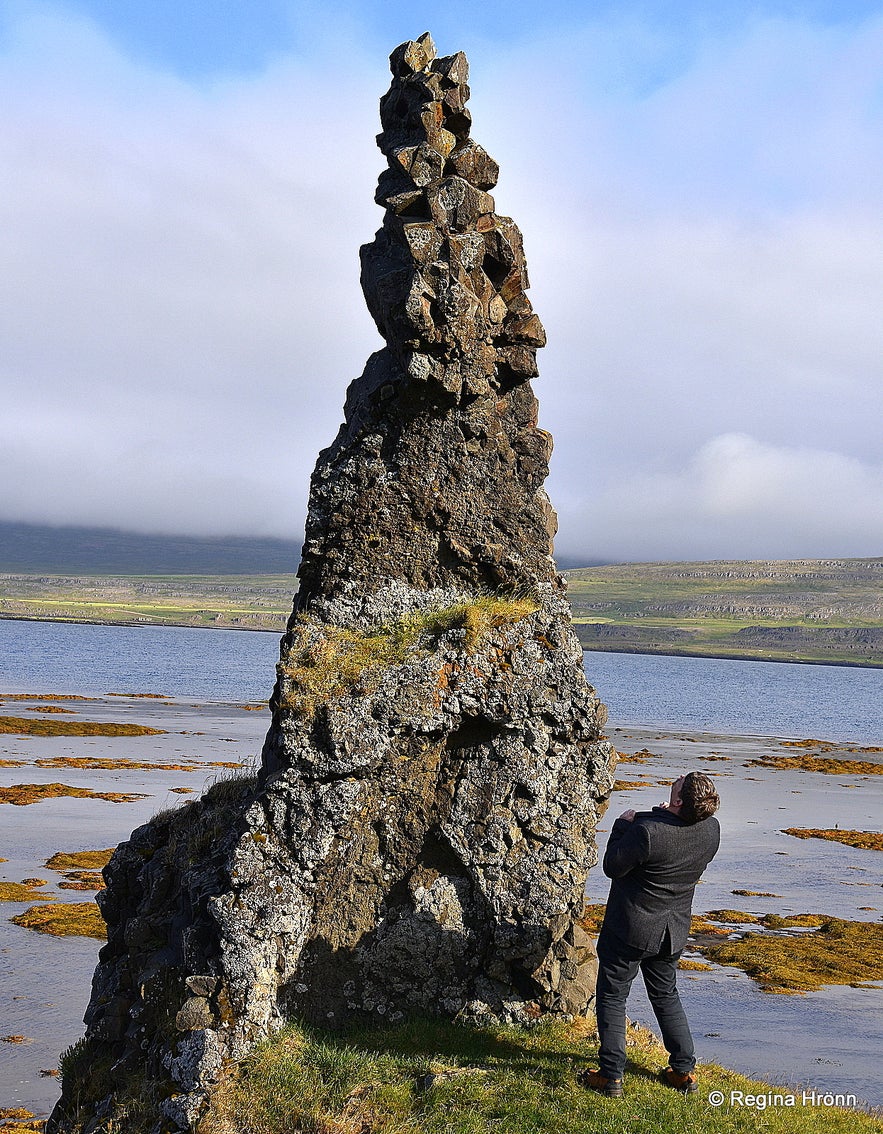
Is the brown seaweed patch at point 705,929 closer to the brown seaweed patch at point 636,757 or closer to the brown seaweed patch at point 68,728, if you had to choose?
the brown seaweed patch at point 636,757

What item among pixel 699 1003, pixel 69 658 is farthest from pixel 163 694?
pixel 699 1003

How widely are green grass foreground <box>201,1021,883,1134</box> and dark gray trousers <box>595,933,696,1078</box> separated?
301 mm

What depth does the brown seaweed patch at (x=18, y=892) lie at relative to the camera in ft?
65.9

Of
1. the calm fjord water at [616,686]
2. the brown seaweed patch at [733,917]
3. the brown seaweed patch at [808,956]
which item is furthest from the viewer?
the calm fjord water at [616,686]

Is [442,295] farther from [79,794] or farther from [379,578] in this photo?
[79,794]

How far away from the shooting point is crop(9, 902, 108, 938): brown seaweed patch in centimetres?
1833

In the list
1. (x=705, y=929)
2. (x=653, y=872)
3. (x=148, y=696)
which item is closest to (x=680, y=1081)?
(x=653, y=872)

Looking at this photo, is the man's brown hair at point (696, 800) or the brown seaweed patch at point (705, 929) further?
the brown seaweed patch at point (705, 929)

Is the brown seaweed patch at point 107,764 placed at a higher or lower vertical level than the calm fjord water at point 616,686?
higher

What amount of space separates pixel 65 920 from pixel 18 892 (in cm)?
222

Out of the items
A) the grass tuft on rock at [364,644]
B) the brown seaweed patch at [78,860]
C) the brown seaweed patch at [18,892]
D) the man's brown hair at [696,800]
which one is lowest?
the brown seaweed patch at [78,860]

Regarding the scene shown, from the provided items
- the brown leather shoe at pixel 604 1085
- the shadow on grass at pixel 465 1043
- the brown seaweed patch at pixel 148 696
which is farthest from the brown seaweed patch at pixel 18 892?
the brown seaweed patch at pixel 148 696

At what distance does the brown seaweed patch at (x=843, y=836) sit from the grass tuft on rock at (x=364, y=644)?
2487cm

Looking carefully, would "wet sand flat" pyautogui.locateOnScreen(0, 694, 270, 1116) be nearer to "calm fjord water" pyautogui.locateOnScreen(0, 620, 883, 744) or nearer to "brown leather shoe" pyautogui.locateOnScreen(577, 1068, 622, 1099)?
"brown leather shoe" pyautogui.locateOnScreen(577, 1068, 622, 1099)
